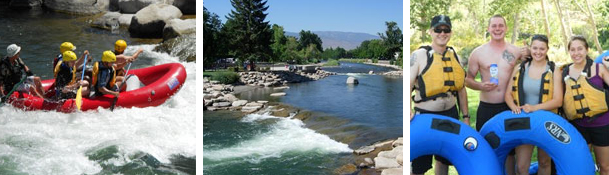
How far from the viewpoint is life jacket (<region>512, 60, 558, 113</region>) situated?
2.19 metres

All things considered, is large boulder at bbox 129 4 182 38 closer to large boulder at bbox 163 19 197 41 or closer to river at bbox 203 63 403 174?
large boulder at bbox 163 19 197 41

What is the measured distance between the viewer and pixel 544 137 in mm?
2092

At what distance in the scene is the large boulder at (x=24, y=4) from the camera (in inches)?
134

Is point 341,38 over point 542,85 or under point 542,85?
over

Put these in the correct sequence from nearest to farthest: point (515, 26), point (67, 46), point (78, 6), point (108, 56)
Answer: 1. point (515, 26)
2. point (108, 56)
3. point (67, 46)
4. point (78, 6)

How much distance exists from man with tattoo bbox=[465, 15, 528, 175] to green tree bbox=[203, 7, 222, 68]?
72.5 inches

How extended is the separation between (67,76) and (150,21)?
0.80 m

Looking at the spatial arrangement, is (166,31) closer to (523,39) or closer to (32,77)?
(32,77)

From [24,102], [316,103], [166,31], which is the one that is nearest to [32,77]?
[24,102]

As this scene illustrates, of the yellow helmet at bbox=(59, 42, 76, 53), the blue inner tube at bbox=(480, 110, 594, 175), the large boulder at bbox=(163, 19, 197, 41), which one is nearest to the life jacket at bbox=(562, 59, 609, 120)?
the blue inner tube at bbox=(480, 110, 594, 175)

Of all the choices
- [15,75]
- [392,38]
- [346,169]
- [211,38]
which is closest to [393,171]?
[346,169]

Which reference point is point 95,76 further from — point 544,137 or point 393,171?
point 544,137

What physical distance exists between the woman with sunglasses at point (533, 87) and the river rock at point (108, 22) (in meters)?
2.87

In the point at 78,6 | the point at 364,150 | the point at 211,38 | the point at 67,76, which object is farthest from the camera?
the point at 364,150
